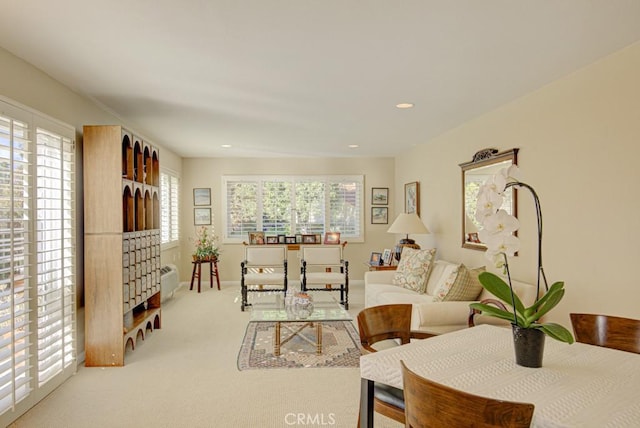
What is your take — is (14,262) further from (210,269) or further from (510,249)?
(210,269)

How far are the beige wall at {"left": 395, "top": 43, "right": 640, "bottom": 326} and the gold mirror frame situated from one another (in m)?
0.10

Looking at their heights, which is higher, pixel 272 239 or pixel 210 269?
pixel 272 239

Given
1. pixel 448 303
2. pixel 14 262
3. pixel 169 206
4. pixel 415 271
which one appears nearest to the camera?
pixel 14 262

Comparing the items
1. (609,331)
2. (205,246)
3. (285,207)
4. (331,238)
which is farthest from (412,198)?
(609,331)

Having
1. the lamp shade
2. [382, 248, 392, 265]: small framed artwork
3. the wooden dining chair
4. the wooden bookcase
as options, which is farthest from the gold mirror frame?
the wooden bookcase

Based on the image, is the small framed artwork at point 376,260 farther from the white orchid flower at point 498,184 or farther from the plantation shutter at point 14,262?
the white orchid flower at point 498,184

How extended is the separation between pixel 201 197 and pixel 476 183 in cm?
505

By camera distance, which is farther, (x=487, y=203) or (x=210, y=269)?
(x=210, y=269)

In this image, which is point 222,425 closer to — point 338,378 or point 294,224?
point 338,378

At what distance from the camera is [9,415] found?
8.68 feet

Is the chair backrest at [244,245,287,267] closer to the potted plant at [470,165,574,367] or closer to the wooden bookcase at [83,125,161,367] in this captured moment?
the wooden bookcase at [83,125,161,367]

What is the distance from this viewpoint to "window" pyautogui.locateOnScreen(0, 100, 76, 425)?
103 inches

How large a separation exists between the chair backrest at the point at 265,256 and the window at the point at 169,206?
1.38 m

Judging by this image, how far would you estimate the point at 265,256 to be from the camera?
657 cm
